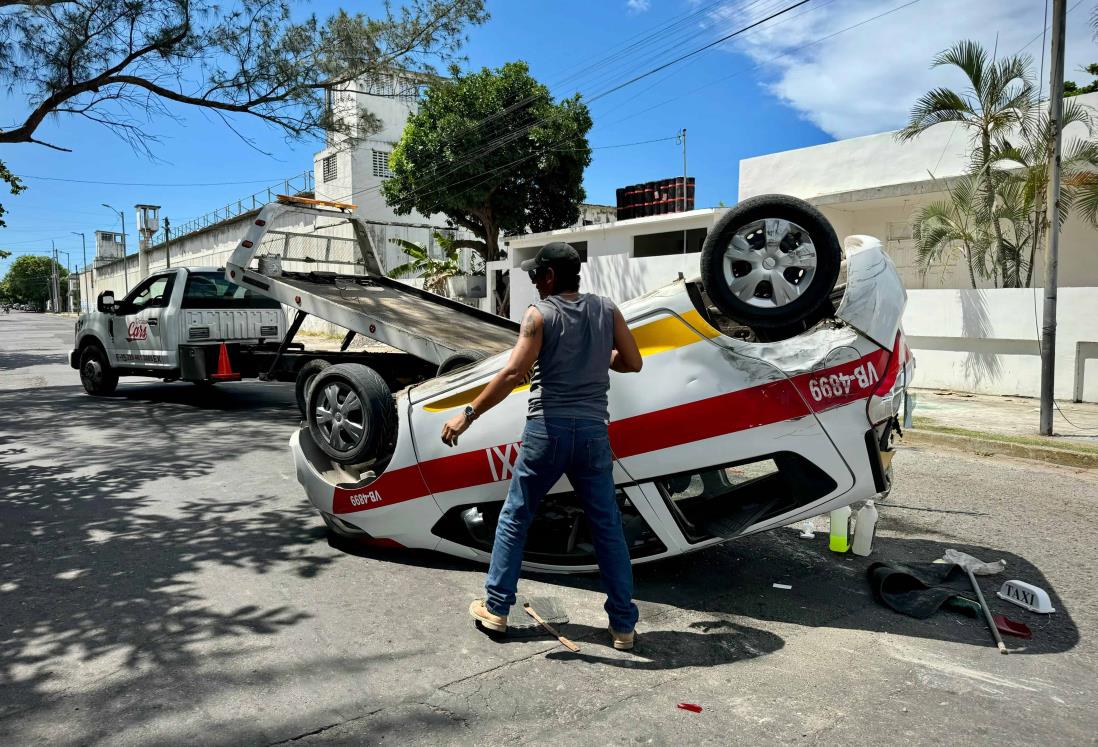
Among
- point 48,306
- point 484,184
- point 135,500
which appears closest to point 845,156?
point 484,184

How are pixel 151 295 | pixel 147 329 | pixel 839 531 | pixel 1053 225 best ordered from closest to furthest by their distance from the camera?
pixel 839 531 < pixel 1053 225 < pixel 147 329 < pixel 151 295

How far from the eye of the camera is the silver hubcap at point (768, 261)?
355 centimetres

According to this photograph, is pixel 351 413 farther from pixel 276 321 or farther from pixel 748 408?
pixel 276 321

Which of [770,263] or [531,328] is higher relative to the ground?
[770,263]

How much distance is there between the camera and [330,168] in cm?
3544

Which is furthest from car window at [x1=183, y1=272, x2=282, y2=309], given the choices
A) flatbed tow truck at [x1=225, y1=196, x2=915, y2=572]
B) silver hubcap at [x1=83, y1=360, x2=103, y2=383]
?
flatbed tow truck at [x1=225, y1=196, x2=915, y2=572]

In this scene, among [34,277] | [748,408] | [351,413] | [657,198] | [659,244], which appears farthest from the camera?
[34,277]

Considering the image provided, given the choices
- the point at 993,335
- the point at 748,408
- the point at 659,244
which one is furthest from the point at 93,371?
the point at 993,335

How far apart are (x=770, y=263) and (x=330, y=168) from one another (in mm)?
35032

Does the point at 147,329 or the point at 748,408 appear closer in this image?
the point at 748,408

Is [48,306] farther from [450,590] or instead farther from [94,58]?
[450,590]

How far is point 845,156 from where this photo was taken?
51.9 ft

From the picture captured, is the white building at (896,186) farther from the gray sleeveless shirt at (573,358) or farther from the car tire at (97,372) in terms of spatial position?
the car tire at (97,372)

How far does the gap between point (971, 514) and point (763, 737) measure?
3639 millimetres
